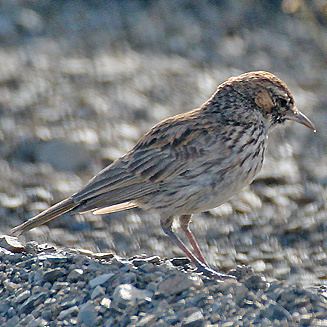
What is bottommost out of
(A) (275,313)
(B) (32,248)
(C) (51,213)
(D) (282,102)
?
(A) (275,313)

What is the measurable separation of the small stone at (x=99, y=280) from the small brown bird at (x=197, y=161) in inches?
32.6

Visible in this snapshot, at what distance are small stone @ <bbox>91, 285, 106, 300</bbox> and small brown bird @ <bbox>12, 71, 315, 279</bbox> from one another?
36.3 inches

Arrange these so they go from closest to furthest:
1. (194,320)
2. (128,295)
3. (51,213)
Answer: (194,320) → (128,295) → (51,213)

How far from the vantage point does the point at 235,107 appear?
11.1 metres

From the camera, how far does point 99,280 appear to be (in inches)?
397

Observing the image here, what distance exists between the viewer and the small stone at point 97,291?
991cm

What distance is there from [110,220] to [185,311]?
570 centimetres

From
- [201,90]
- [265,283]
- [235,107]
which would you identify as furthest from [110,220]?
[265,283]

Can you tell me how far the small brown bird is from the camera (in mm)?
10664

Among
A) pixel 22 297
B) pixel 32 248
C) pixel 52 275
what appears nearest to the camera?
pixel 22 297

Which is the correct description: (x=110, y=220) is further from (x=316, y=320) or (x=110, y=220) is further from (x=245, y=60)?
(x=316, y=320)

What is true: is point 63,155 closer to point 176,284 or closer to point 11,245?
point 11,245

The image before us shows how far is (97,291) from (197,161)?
4.74 feet

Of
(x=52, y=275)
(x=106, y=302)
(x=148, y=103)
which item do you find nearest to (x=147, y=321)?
(x=106, y=302)
